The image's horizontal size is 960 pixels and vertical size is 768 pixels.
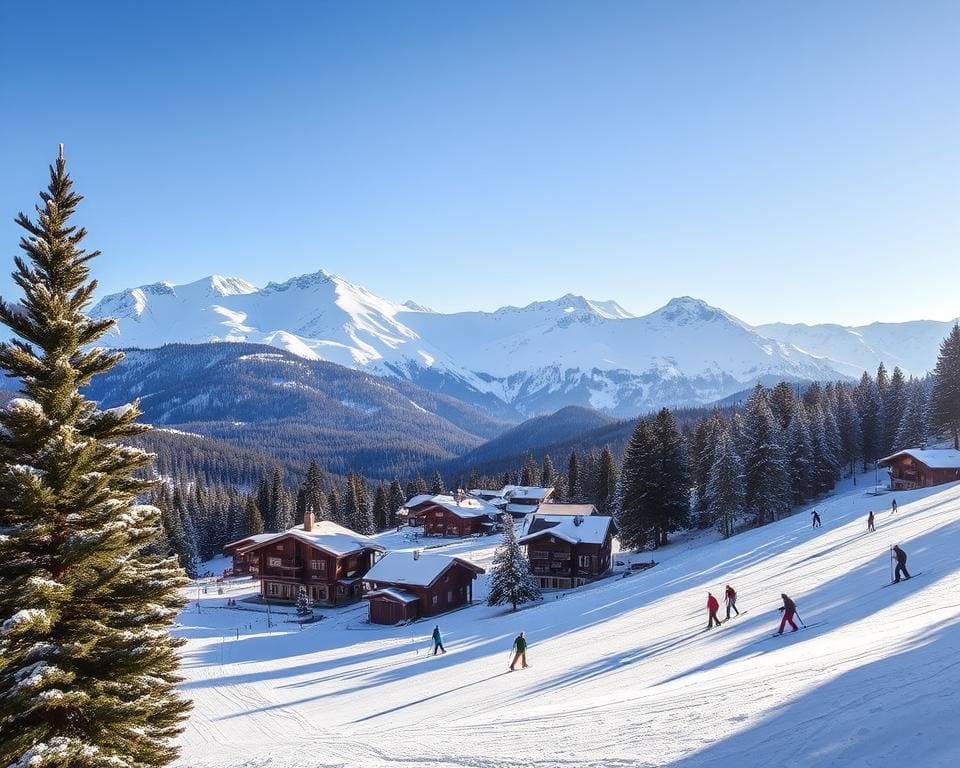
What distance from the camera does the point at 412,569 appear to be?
182 ft

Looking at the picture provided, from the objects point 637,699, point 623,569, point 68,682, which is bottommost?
point 623,569

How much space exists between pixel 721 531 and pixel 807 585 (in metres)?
35.0

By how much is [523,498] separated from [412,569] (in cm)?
5279

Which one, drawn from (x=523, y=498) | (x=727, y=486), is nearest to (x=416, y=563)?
(x=727, y=486)

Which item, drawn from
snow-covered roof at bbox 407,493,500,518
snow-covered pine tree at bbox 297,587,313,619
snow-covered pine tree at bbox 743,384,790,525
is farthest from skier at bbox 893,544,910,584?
snow-covered roof at bbox 407,493,500,518

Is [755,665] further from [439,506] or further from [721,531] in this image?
[439,506]

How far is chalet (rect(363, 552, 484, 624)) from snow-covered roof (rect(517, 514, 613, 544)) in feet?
22.7

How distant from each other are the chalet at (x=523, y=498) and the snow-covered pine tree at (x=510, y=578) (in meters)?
53.5

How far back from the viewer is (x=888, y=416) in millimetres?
86688

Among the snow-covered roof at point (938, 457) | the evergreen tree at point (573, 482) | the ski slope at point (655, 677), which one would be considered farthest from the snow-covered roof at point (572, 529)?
the evergreen tree at point (573, 482)

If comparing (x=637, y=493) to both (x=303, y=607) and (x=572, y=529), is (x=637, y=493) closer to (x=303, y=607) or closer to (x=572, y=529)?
(x=572, y=529)

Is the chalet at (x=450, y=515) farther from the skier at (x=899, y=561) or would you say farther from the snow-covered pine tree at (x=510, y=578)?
the skier at (x=899, y=561)

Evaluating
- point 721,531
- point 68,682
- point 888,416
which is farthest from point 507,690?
point 888,416

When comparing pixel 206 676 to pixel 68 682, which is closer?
pixel 68 682
